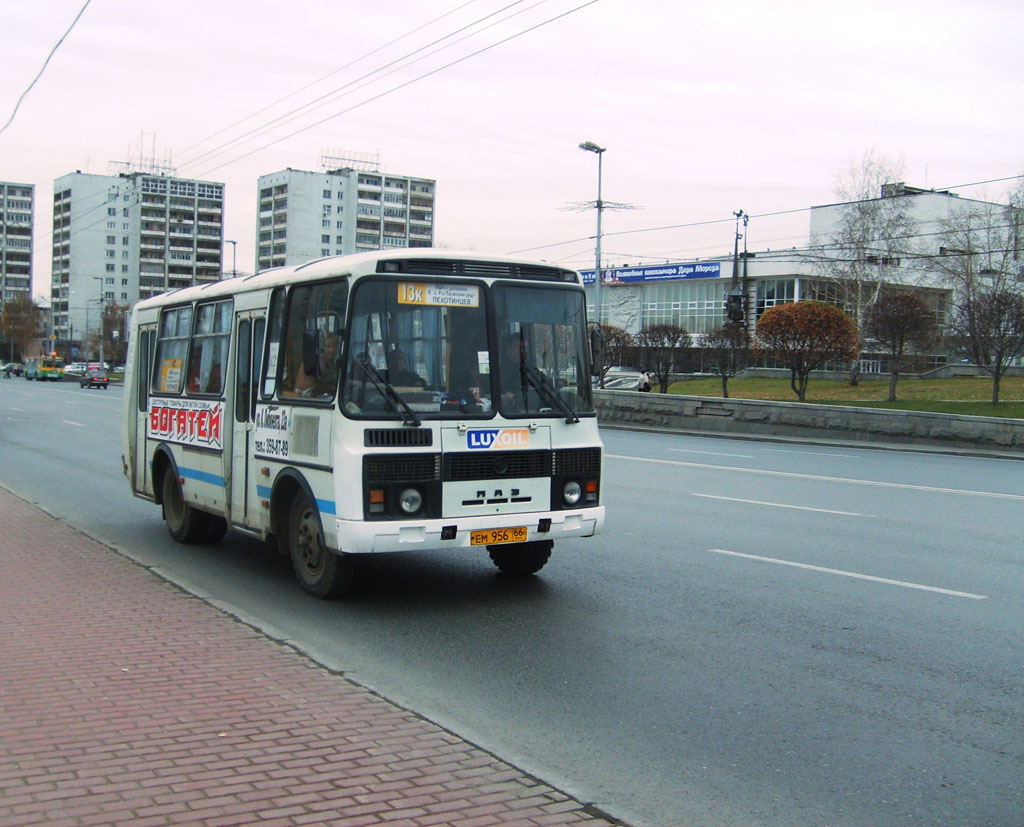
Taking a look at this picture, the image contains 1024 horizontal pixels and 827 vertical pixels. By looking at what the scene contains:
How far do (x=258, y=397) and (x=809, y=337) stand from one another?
34.9 metres

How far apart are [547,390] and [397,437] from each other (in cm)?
130

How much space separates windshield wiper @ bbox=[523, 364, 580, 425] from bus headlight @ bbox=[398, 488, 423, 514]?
1264 millimetres

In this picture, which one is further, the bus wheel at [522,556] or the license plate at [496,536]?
the bus wheel at [522,556]

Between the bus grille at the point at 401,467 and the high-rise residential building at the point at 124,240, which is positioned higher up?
the high-rise residential building at the point at 124,240

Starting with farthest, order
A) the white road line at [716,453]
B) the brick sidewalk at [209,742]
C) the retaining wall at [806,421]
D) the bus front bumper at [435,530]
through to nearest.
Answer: the retaining wall at [806,421] → the white road line at [716,453] → the bus front bumper at [435,530] → the brick sidewalk at [209,742]

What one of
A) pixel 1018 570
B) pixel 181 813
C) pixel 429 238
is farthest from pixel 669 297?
pixel 181 813

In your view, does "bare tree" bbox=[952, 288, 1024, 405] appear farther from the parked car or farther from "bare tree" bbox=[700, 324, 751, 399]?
the parked car

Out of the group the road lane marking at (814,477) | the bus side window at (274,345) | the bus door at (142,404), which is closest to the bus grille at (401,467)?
the bus side window at (274,345)

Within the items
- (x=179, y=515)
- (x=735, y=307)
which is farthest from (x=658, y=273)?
(x=179, y=515)

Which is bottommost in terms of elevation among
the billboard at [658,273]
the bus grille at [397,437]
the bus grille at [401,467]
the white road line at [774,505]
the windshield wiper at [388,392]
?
the white road line at [774,505]

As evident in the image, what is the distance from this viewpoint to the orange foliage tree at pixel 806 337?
41.2 m

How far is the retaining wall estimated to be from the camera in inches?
999

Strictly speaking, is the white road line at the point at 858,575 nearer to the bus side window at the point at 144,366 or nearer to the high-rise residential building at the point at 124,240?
the bus side window at the point at 144,366

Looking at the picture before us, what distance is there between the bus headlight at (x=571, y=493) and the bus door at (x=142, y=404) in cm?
531
